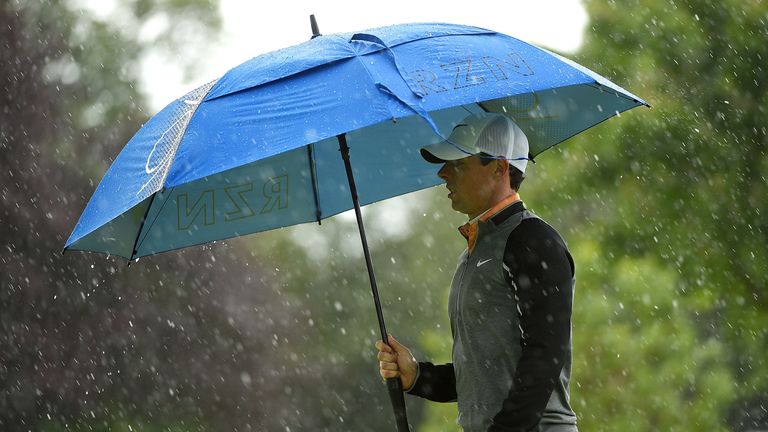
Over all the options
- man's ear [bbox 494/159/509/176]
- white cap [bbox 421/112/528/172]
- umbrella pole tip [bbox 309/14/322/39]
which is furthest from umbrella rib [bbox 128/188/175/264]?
man's ear [bbox 494/159/509/176]

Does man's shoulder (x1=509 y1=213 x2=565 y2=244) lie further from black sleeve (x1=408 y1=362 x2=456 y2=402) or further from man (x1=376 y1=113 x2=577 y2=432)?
black sleeve (x1=408 y1=362 x2=456 y2=402)

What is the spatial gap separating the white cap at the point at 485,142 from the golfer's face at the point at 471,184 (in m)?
0.04

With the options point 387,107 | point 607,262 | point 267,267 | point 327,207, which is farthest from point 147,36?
point 387,107

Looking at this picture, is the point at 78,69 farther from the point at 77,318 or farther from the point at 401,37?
the point at 401,37

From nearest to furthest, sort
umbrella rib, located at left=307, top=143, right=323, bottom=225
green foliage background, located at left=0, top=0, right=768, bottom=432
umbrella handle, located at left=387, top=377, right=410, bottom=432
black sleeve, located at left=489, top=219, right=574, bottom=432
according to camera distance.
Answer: black sleeve, located at left=489, top=219, right=574, bottom=432 → umbrella handle, located at left=387, top=377, right=410, bottom=432 → umbrella rib, located at left=307, top=143, right=323, bottom=225 → green foliage background, located at left=0, top=0, right=768, bottom=432

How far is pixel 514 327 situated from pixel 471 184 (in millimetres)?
464

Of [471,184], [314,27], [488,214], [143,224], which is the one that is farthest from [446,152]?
[143,224]

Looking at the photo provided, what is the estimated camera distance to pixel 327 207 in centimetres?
410

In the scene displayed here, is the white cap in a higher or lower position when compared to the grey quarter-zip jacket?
higher

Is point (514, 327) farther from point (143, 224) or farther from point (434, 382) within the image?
point (143, 224)

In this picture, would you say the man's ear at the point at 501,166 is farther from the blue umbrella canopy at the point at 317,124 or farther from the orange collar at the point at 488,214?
the blue umbrella canopy at the point at 317,124

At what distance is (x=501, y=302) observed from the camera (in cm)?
292

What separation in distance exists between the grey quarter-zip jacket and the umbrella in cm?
35

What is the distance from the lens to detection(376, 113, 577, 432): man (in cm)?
278
